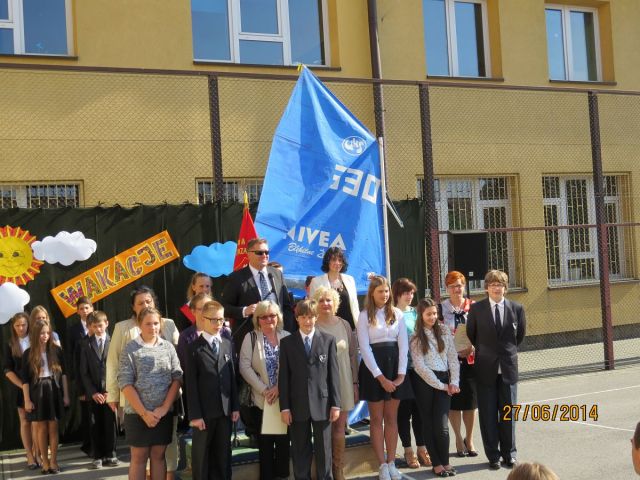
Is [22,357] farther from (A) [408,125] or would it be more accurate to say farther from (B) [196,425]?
(A) [408,125]

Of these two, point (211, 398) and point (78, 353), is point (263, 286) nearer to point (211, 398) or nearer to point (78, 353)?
point (211, 398)

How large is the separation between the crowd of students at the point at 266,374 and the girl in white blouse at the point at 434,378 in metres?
0.01

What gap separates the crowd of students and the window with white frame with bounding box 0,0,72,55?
536 centimetres

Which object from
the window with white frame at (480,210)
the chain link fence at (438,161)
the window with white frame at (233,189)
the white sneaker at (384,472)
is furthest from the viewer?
the window with white frame at (480,210)

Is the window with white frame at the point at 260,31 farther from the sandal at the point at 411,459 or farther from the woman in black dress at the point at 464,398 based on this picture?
the sandal at the point at 411,459

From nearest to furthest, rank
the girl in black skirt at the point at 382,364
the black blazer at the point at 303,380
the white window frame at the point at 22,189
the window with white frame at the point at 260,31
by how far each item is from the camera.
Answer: the black blazer at the point at 303,380 → the girl in black skirt at the point at 382,364 → the white window frame at the point at 22,189 → the window with white frame at the point at 260,31

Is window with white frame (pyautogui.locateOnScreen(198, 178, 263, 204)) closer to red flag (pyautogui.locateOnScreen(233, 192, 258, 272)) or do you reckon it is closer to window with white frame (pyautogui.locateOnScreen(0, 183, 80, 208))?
window with white frame (pyautogui.locateOnScreen(0, 183, 80, 208))

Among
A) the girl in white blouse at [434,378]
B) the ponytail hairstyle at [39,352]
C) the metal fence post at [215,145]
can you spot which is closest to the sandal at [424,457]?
the girl in white blouse at [434,378]

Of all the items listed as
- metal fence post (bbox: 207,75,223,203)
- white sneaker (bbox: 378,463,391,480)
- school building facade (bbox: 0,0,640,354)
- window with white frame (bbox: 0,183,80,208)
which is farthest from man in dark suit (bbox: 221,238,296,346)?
window with white frame (bbox: 0,183,80,208)

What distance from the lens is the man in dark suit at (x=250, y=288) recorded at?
6.97m

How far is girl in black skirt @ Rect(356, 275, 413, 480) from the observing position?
22.1 ft

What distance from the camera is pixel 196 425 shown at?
598cm
